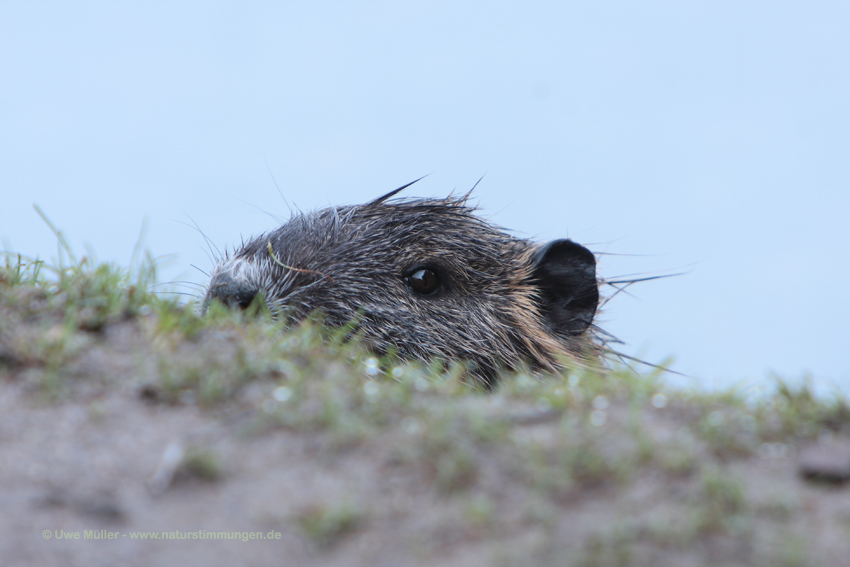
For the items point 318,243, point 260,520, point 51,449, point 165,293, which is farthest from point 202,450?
point 318,243

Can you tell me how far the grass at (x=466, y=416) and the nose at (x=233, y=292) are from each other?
1547 mm

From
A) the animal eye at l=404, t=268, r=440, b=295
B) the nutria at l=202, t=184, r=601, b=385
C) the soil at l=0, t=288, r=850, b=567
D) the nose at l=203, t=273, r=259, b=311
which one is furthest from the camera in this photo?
the animal eye at l=404, t=268, r=440, b=295

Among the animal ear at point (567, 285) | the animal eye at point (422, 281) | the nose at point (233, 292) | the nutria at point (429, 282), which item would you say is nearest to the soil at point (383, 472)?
the nose at point (233, 292)

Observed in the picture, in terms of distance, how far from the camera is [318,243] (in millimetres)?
5828

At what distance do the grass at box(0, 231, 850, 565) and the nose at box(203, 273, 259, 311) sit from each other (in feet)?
5.08

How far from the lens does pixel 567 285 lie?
6.44 metres

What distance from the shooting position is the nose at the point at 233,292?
16.6ft

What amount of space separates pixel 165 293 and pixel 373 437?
75.7 inches

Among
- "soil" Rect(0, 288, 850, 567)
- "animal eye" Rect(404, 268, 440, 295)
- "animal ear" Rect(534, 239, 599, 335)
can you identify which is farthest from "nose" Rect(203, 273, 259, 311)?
"animal ear" Rect(534, 239, 599, 335)

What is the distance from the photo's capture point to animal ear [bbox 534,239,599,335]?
6.32 metres

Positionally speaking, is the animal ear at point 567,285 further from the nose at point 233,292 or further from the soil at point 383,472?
the soil at point 383,472

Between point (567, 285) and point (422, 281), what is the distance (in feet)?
4.93

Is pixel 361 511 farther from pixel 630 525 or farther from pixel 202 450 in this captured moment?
pixel 630 525

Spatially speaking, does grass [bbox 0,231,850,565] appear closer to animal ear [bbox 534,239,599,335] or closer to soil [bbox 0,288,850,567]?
soil [bbox 0,288,850,567]
